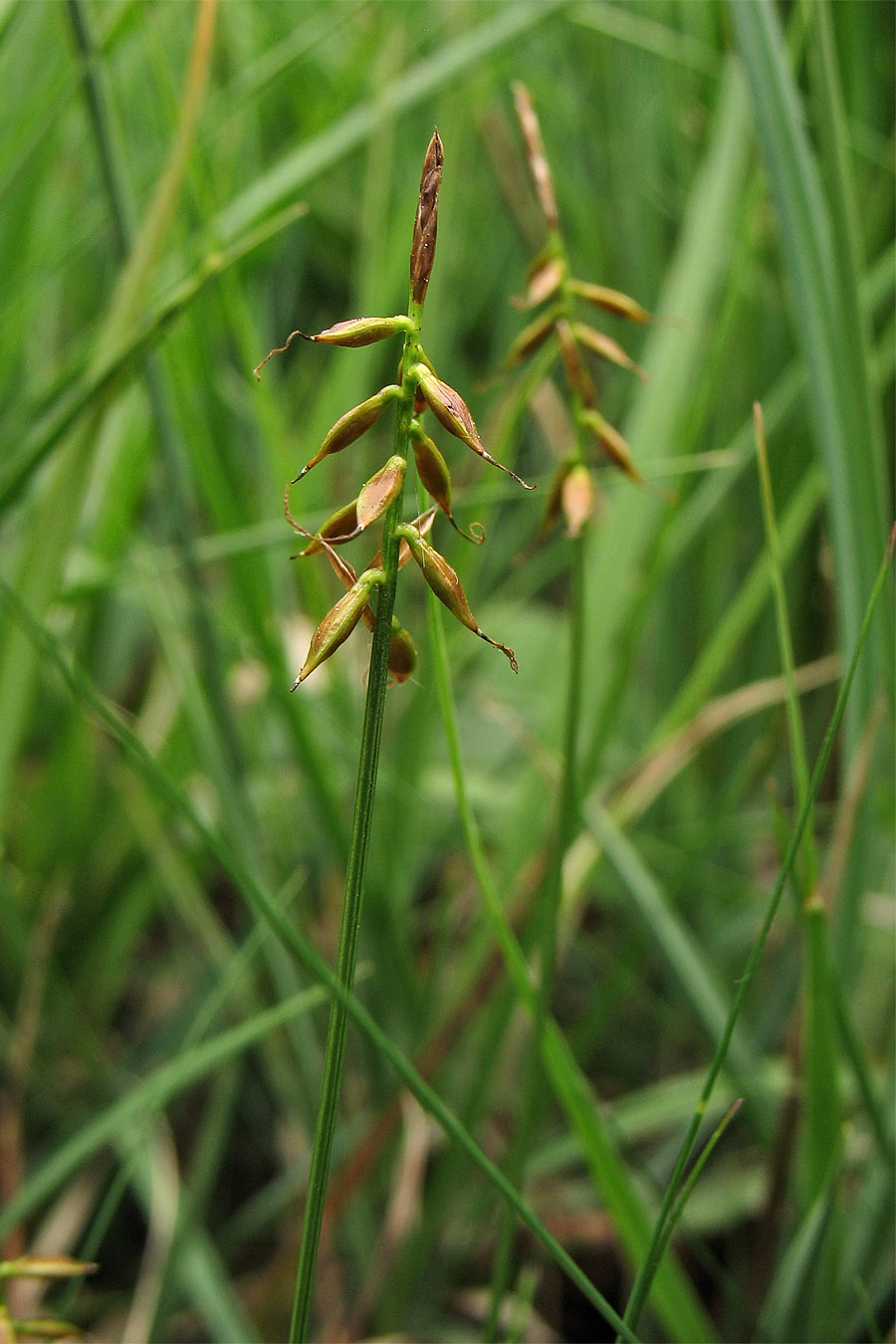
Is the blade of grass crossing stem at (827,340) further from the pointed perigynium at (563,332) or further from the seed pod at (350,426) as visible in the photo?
the seed pod at (350,426)

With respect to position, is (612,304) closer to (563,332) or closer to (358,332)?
(563,332)

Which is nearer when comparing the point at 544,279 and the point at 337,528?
the point at 337,528

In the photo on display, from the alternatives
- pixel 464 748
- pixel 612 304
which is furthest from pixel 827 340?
pixel 464 748

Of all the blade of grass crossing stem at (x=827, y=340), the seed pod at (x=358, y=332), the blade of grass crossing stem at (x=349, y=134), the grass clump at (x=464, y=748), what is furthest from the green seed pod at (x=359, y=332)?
the blade of grass crossing stem at (x=349, y=134)

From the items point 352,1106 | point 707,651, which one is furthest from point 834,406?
point 352,1106

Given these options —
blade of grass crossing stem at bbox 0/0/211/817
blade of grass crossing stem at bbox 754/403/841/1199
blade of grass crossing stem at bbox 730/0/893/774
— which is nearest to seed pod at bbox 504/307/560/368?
blade of grass crossing stem at bbox 754/403/841/1199

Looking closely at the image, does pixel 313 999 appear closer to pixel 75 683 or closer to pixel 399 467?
pixel 75 683

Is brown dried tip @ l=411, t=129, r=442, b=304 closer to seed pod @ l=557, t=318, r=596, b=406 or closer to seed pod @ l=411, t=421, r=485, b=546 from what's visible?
seed pod @ l=411, t=421, r=485, b=546
